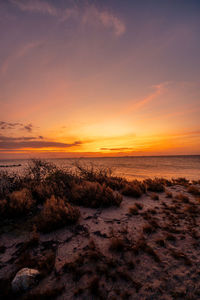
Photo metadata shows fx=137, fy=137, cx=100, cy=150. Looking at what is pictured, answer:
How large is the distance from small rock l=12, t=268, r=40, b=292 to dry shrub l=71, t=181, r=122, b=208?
3.30 meters

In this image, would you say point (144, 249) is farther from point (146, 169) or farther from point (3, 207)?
point (146, 169)

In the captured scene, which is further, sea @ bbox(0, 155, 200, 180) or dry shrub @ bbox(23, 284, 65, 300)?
sea @ bbox(0, 155, 200, 180)

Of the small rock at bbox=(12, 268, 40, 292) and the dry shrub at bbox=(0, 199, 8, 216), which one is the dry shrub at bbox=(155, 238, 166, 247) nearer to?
the small rock at bbox=(12, 268, 40, 292)

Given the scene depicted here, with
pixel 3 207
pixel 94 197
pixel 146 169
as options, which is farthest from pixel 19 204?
pixel 146 169

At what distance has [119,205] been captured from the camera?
5.84 metres

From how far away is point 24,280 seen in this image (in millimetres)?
2287

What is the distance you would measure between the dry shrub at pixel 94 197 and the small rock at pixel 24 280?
3.30 meters

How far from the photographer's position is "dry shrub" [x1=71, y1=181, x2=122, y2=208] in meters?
5.76

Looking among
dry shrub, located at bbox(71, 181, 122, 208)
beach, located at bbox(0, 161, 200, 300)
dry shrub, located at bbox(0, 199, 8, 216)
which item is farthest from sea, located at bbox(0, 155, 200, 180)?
beach, located at bbox(0, 161, 200, 300)

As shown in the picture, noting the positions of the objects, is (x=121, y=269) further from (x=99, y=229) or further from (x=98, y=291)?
(x=99, y=229)

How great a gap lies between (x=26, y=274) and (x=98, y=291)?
1.26 meters

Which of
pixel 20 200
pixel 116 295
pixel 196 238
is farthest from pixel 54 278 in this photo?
pixel 196 238

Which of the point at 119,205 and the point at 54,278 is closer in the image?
the point at 54,278

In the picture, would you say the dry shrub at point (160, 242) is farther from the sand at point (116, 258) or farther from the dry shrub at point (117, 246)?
the dry shrub at point (117, 246)
